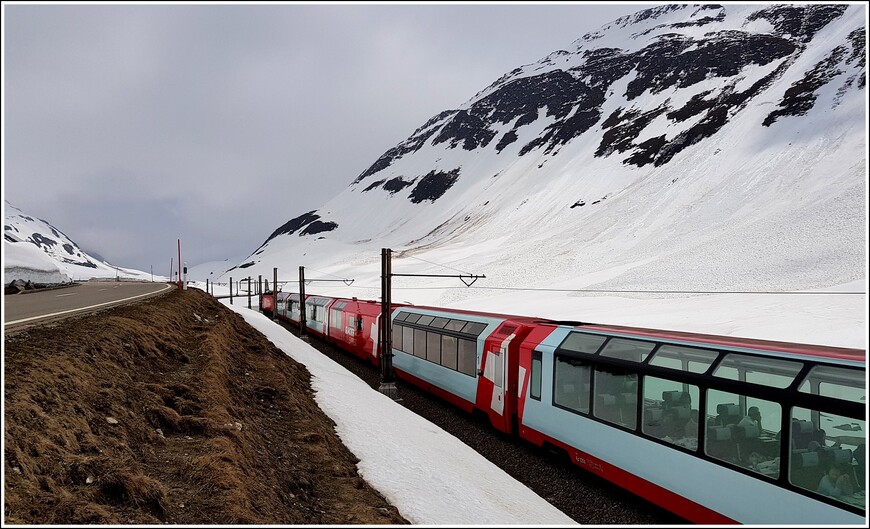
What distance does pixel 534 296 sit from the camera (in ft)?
208

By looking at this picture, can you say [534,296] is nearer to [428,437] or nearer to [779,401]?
[428,437]

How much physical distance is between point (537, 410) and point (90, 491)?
10090 millimetres

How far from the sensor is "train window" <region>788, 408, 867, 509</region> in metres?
6.99

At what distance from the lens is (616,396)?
1085 centimetres

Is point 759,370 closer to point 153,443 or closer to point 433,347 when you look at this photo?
point 153,443

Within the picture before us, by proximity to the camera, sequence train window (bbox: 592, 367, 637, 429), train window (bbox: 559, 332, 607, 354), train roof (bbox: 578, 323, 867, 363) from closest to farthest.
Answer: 1. train roof (bbox: 578, 323, 867, 363)
2. train window (bbox: 592, 367, 637, 429)
3. train window (bbox: 559, 332, 607, 354)

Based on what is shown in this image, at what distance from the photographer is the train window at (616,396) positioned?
10453 millimetres

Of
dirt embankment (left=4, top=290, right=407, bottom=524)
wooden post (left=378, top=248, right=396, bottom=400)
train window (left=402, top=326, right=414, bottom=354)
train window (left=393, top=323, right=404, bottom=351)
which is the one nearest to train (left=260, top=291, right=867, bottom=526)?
dirt embankment (left=4, top=290, right=407, bottom=524)

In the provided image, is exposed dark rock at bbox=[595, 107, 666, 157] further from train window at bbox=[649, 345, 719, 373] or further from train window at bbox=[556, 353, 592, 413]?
train window at bbox=[649, 345, 719, 373]

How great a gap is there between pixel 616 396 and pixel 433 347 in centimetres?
992

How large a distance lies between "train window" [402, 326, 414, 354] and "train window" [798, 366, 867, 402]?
15936 mm

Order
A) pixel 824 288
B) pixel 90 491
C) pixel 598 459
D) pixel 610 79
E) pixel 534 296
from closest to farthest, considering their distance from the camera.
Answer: pixel 90 491, pixel 598 459, pixel 824 288, pixel 534 296, pixel 610 79

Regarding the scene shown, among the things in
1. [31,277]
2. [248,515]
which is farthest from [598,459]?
[31,277]

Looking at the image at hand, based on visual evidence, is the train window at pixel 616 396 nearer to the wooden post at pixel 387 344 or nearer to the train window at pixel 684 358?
the train window at pixel 684 358
